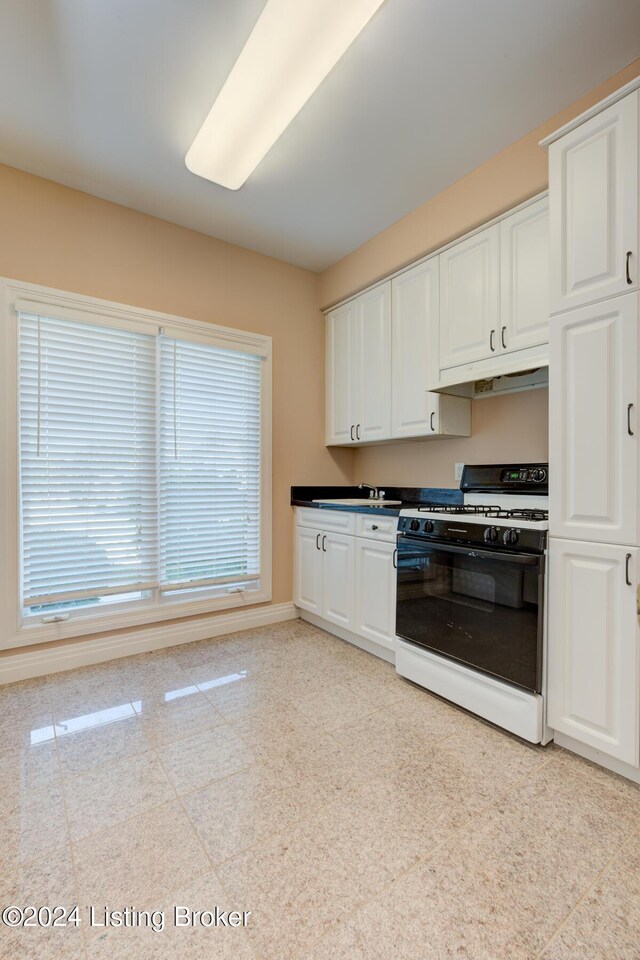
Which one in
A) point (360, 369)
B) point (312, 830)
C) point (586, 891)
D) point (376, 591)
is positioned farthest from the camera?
point (360, 369)

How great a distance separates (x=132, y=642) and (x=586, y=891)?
2.58 meters

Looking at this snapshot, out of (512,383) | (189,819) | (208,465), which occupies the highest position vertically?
(512,383)

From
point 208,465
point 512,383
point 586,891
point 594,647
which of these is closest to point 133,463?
point 208,465

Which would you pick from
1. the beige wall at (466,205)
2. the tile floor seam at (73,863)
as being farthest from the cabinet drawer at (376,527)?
the tile floor seam at (73,863)

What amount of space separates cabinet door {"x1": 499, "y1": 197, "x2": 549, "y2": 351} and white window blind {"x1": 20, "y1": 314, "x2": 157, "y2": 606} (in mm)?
2224

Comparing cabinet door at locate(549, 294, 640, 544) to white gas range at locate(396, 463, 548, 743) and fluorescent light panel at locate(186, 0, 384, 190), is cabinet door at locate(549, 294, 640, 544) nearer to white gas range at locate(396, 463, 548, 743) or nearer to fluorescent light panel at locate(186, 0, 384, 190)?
white gas range at locate(396, 463, 548, 743)

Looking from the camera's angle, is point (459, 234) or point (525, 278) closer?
point (525, 278)

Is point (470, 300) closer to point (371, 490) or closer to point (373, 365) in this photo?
point (373, 365)

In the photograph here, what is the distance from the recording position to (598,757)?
1718 mm

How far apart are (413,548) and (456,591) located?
1.14 feet

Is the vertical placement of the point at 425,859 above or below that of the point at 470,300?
below

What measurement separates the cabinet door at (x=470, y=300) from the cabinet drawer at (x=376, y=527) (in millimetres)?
1027

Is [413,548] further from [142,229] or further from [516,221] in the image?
[142,229]

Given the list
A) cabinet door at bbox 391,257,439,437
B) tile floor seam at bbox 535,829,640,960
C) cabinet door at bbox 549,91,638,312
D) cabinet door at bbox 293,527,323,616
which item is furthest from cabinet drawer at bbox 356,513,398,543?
tile floor seam at bbox 535,829,640,960
